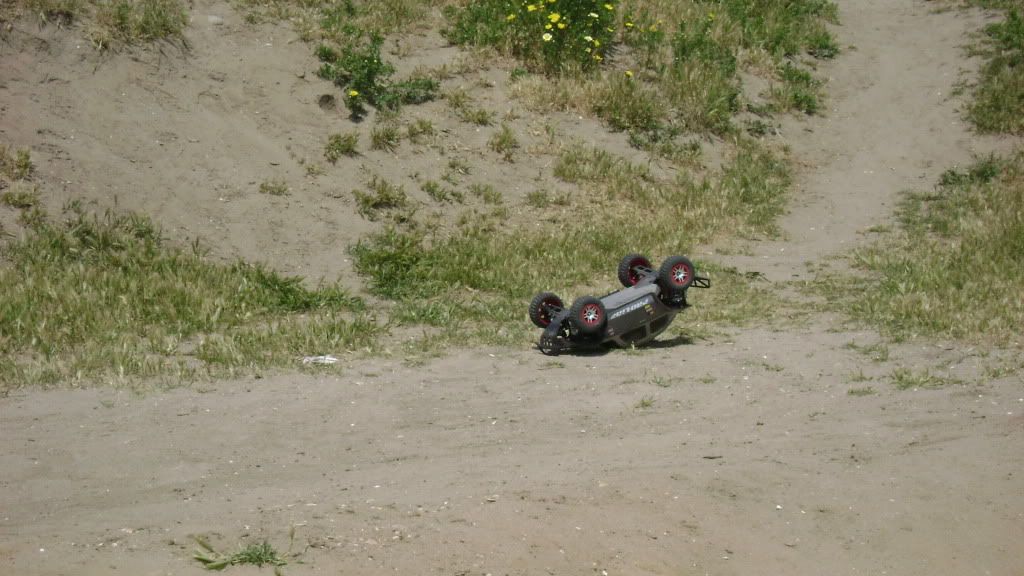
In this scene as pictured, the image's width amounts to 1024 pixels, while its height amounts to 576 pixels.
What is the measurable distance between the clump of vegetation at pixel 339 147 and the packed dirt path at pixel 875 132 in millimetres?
4636

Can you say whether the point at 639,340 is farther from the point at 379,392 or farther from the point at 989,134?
the point at 989,134

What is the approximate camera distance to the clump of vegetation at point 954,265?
10.4 m

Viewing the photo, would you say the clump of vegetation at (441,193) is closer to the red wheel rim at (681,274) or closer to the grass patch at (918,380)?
the red wheel rim at (681,274)

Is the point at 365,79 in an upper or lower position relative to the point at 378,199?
upper

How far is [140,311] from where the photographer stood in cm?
1040

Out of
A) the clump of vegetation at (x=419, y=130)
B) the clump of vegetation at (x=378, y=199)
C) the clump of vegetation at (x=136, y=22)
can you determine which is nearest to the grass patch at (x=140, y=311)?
the clump of vegetation at (x=378, y=199)

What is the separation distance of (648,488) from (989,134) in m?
12.4

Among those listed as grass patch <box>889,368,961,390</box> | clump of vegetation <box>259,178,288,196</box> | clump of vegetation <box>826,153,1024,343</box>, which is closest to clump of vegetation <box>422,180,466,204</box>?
clump of vegetation <box>259,178,288,196</box>

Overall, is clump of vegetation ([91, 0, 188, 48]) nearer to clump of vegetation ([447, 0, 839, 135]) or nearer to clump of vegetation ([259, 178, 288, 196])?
clump of vegetation ([259, 178, 288, 196])

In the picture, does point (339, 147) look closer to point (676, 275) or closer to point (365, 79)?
point (365, 79)

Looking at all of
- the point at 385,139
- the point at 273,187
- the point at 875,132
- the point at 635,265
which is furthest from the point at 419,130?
the point at 875,132

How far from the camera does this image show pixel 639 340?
10125 mm

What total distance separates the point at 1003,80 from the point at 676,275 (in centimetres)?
1037

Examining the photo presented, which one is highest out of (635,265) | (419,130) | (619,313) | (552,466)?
(419,130)
